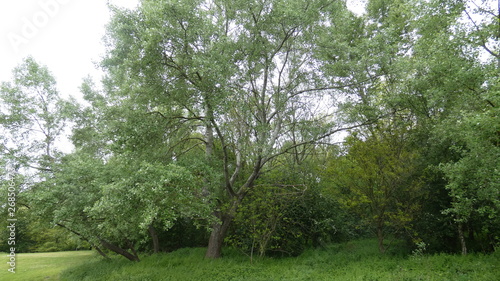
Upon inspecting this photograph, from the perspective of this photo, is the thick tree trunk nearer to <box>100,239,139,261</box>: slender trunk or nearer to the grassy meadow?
the grassy meadow

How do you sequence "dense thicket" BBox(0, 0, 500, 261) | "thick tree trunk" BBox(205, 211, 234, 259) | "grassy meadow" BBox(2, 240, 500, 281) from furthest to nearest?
"thick tree trunk" BBox(205, 211, 234, 259) < "grassy meadow" BBox(2, 240, 500, 281) < "dense thicket" BBox(0, 0, 500, 261)

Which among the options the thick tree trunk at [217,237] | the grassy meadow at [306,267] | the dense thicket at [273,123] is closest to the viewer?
the dense thicket at [273,123]

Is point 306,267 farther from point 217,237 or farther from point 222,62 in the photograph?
point 222,62

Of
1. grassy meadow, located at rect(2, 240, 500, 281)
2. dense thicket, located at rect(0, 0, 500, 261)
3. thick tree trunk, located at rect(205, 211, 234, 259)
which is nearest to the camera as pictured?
dense thicket, located at rect(0, 0, 500, 261)

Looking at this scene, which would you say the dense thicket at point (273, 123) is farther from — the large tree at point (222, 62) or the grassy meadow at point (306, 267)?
the grassy meadow at point (306, 267)

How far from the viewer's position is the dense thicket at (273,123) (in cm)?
700

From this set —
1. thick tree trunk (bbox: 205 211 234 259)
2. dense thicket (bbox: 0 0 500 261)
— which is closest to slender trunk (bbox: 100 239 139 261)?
dense thicket (bbox: 0 0 500 261)

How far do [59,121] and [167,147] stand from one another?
6328 mm

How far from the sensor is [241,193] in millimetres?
10789

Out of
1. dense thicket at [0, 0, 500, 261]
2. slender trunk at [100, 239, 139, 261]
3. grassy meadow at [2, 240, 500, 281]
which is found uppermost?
dense thicket at [0, 0, 500, 261]

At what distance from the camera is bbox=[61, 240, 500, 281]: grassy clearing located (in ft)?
24.7

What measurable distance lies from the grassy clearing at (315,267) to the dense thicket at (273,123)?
880 mm

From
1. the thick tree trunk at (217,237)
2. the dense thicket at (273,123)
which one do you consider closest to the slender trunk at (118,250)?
the dense thicket at (273,123)

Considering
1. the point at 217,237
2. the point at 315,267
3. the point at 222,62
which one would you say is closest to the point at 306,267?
the point at 315,267
